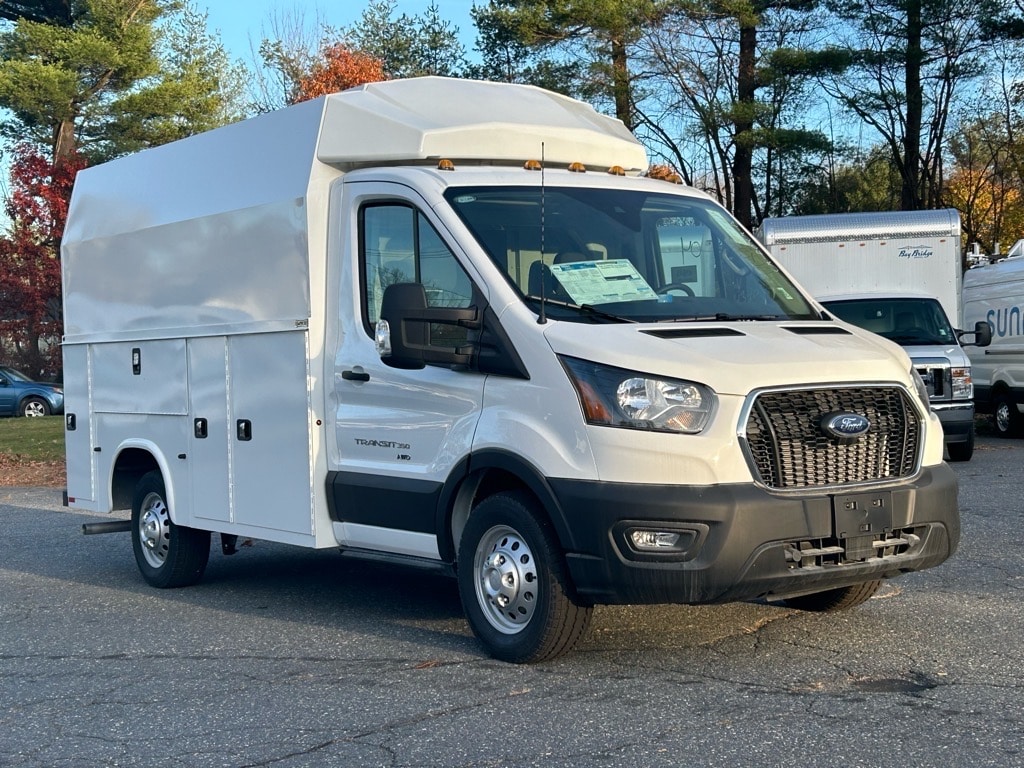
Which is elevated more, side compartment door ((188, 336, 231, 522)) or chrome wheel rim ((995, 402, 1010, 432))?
side compartment door ((188, 336, 231, 522))

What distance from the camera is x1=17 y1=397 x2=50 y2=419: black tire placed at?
31.6 m

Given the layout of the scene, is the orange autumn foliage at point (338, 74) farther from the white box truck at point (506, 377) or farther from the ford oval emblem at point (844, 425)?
the ford oval emblem at point (844, 425)

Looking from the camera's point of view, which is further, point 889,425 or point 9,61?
point 9,61

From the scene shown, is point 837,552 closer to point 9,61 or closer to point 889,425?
point 889,425

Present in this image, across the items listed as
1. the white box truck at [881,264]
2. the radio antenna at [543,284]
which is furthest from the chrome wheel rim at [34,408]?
the radio antenna at [543,284]

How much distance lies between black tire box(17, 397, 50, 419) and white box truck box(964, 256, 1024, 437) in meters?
21.7

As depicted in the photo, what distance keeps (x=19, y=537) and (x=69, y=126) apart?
1074 inches

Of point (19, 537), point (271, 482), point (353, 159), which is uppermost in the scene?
point (353, 159)

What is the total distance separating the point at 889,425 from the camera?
241 inches

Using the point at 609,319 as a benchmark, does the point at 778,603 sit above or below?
below

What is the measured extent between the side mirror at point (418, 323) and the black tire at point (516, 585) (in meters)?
0.73

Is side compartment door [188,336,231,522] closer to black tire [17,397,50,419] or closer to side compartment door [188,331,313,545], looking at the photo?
side compartment door [188,331,313,545]

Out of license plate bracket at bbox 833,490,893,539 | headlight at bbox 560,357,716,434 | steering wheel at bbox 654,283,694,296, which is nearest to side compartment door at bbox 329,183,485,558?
headlight at bbox 560,357,716,434

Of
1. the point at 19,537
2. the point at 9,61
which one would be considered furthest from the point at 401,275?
the point at 9,61
